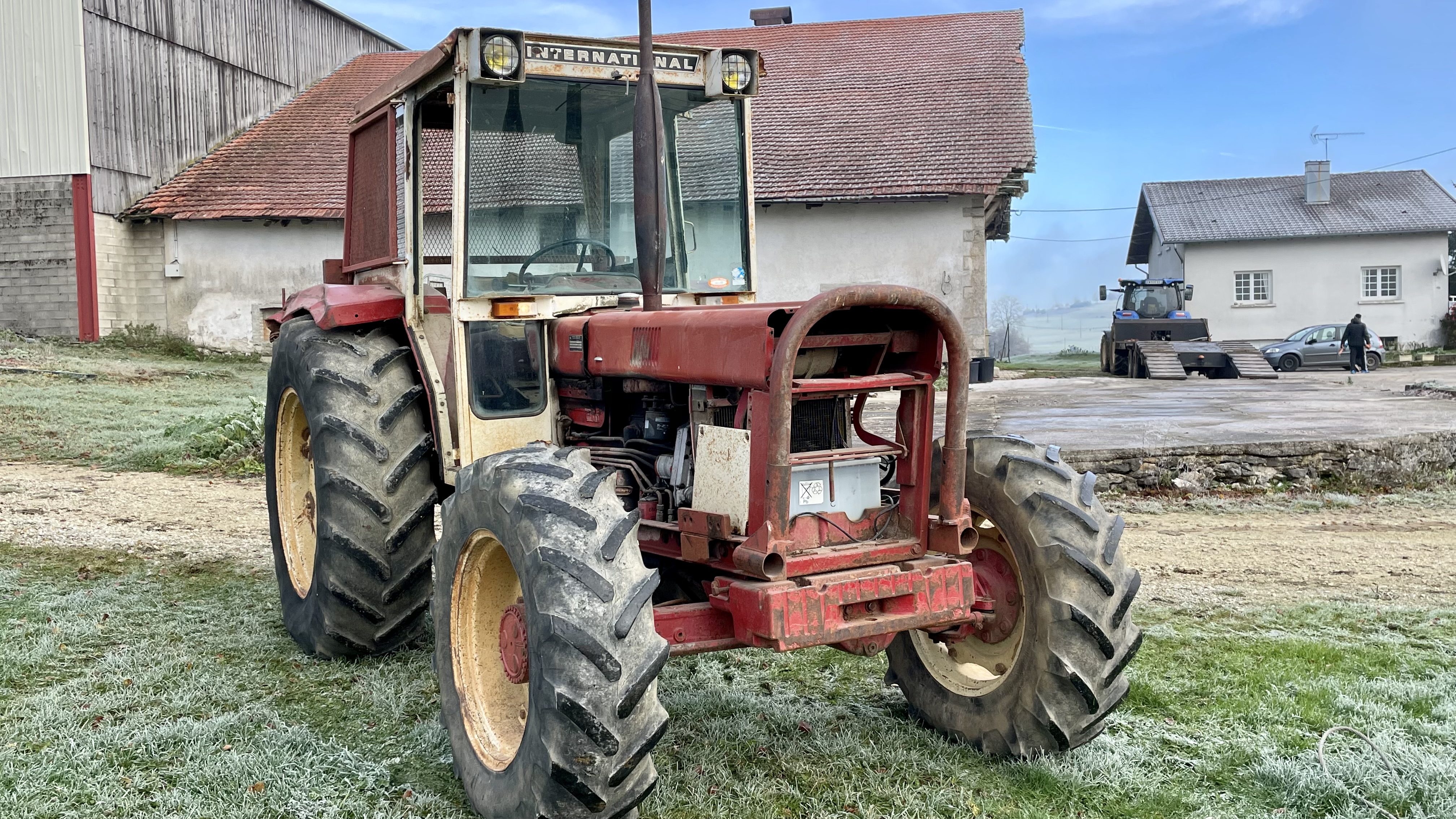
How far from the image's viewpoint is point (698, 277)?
16.5 ft

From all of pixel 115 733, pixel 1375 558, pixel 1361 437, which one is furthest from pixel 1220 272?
pixel 115 733

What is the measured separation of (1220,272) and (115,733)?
3686 centimetres

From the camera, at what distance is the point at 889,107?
24.0 meters

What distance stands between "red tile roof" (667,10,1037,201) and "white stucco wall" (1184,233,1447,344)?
13.0 meters

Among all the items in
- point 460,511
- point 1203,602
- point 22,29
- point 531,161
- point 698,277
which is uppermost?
point 22,29

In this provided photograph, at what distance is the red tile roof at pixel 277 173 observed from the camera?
72.8 ft

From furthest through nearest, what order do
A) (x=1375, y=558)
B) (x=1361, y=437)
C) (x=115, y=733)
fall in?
1. (x=1361, y=437)
2. (x=1375, y=558)
3. (x=115, y=733)

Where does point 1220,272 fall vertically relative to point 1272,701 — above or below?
above

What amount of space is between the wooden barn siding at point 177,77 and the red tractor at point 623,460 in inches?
746

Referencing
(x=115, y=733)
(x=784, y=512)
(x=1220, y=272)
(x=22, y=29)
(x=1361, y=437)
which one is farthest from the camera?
(x=1220, y=272)

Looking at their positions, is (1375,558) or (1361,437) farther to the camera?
(1361,437)

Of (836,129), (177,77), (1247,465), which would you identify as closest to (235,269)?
(177,77)

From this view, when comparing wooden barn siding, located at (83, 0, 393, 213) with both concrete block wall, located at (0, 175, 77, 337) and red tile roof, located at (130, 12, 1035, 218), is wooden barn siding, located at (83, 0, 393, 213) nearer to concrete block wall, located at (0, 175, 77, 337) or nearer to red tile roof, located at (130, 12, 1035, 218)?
red tile roof, located at (130, 12, 1035, 218)

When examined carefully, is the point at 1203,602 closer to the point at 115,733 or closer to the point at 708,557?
the point at 708,557
